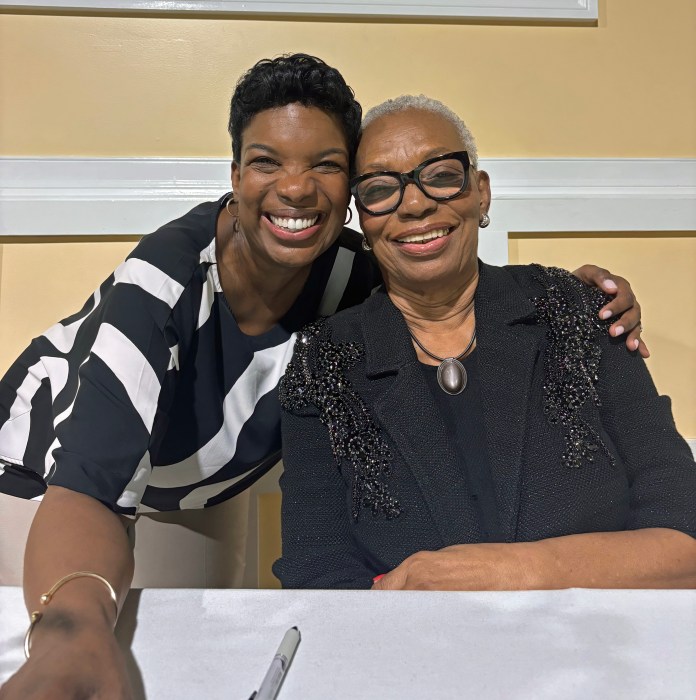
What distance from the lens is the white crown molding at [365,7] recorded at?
226 centimetres

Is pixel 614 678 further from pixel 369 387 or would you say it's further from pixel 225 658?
pixel 369 387

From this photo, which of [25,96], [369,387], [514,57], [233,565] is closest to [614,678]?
[369,387]

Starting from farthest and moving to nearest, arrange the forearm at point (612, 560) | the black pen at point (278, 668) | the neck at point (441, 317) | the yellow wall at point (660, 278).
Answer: the yellow wall at point (660, 278) → the neck at point (441, 317) → the forearm at point (612, 560) → the black pen at point (278, 668)

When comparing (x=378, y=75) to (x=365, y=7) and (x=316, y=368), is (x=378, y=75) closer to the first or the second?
(x=365, y=7)

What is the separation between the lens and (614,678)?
2.68 feet

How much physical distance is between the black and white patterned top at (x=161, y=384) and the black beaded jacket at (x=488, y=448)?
168mm

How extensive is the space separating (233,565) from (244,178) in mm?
1079

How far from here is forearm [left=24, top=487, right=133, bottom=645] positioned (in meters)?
0.87

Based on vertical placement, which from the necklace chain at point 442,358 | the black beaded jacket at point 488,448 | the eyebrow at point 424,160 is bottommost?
the black beaded jacket at point 488,448

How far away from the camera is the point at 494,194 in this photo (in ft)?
7.54

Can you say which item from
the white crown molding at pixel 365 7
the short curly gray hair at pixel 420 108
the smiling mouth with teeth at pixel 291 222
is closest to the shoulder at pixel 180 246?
the smiling mouth with teeth at pixel 291 222

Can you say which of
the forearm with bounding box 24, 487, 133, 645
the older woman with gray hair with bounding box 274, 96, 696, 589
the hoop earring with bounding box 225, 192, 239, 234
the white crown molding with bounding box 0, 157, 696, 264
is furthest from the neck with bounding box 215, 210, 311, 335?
the white crown molding with bounding box 0, 157, 696, 264

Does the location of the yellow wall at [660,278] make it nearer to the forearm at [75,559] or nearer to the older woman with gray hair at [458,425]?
the older woman with gray hair at [458,425]

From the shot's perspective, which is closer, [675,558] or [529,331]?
[675,558]
